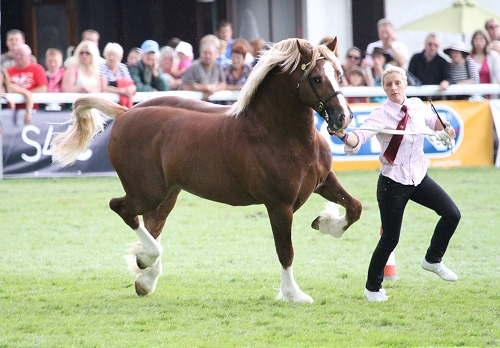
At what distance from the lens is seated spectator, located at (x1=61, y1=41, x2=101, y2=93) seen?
12266mm

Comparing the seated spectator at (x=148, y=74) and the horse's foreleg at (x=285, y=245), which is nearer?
the horse's foreleg at (x=285, y=245)

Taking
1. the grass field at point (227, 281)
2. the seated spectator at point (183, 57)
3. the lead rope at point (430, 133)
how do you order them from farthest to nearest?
1. the seated spectator at point (183, 57)
2. the lead rope at point (430, 133)
3. the grass field at point (227, 281)

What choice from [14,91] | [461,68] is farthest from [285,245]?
[461,68]

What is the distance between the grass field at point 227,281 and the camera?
514 centimetres

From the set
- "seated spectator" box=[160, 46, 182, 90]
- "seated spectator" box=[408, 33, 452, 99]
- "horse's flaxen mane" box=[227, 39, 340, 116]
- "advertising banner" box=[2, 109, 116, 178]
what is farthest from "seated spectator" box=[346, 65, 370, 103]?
"horse's flaxen mane" box=[227, 39, 340, 116]

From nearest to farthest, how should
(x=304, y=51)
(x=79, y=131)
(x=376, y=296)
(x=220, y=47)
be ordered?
(x=304, y=51)
(x=376, y=296)
(x=79, y=131)
(x=220, y=47)

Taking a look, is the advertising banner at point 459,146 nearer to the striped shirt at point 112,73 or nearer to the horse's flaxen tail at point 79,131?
the striped shirt at point 112,73

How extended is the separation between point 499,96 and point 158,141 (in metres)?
8.98

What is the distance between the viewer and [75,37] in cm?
1814

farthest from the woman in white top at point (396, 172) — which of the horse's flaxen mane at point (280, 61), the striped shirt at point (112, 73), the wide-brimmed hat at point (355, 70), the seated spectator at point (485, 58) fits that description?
the seated spectator at point (485, 58)

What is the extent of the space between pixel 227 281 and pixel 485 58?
28.2 feet

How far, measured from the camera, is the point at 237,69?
500 inches

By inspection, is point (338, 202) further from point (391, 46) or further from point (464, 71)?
point (464, 71)

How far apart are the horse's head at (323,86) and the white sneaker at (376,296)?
4.24 ft
